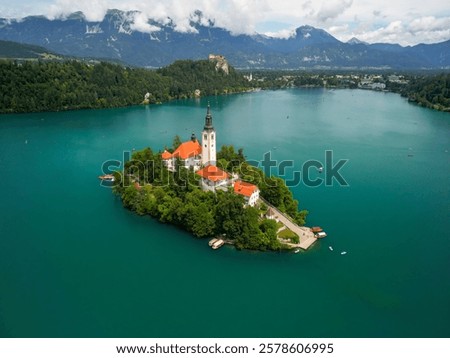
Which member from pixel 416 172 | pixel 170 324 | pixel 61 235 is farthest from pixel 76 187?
pixel 416 172

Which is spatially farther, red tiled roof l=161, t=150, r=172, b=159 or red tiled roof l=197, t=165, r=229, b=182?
red tiled roof l=161, t=150, r=172, b=159

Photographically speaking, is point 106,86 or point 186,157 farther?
point 106,86

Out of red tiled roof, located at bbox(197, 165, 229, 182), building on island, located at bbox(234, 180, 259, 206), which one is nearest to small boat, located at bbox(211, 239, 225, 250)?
building on island, located at bbox(234, 180, 259, 206)

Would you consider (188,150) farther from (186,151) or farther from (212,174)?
(212,174)

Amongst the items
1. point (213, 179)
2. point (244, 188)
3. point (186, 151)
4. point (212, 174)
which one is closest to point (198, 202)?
point (213, 179)

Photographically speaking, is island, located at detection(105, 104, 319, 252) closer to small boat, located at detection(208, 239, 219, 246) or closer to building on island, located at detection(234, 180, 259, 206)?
building on island, located at detection(234, 180, 259, 206)

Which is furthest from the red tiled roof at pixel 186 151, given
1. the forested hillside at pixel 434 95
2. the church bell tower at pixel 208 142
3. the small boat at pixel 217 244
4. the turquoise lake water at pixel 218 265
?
the forested hillside at pixel 434 95

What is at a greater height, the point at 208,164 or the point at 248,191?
the point at 208,164
